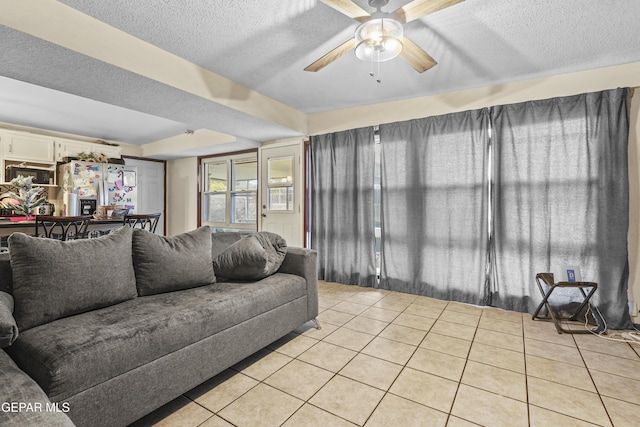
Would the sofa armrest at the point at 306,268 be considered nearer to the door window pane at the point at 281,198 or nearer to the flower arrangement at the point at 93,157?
the door window pane at the point at 281,198

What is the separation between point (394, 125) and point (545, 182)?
172cm

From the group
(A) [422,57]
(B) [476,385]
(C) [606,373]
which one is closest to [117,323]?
(B) [476,385]

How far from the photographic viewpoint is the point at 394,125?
149 inches

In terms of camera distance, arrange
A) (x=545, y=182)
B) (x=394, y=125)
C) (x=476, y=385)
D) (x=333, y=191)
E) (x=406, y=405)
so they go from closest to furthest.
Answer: (x=406, y=405)
(x=476, y=385)
(x=545, y=182)
(x=394, y=125)
(x=333, y=191)

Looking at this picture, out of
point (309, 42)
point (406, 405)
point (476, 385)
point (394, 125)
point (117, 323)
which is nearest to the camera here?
point (117, 323)

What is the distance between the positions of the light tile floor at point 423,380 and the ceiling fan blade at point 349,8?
221cm

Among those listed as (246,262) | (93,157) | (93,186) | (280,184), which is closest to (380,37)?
(246,262)

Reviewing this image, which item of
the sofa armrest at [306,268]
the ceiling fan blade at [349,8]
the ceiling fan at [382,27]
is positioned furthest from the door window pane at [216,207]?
the ceiling fan blade at [349,8]

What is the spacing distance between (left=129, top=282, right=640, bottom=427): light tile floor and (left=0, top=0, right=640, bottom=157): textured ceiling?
2.41 metres

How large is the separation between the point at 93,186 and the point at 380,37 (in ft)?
17.7

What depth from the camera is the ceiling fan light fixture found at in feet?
5.96

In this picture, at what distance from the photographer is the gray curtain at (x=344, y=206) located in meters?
3.97

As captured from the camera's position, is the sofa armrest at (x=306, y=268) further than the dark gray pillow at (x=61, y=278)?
Yes

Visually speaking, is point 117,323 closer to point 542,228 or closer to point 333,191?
point 333,191
